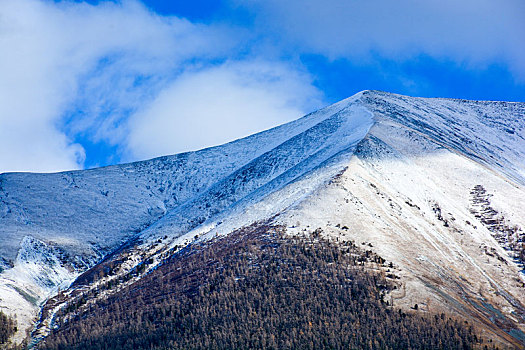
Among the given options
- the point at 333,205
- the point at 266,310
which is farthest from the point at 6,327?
the point at 333,205

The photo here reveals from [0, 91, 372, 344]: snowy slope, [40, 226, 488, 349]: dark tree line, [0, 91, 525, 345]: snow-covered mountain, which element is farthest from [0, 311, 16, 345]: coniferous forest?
[40, 226, 488, 349]: dark tree line

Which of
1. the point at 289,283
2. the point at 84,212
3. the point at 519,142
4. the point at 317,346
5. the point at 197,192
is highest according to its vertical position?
the point at 519,142

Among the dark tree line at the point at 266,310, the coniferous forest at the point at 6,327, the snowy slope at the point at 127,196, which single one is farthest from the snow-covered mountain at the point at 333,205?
the dark tree line at the point at 266,310

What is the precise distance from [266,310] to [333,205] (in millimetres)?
17702

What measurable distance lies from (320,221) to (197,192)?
51.4 meters

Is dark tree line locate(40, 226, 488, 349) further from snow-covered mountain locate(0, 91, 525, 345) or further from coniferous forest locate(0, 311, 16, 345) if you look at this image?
coniferous forest locate(0, 311, 16, 345)

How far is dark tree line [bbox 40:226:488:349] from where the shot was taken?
96.0ft

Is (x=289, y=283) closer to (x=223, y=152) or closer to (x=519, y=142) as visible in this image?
(x=223, y=152)

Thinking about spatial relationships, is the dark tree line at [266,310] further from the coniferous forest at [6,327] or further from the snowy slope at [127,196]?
the snowy slope at [127,196]

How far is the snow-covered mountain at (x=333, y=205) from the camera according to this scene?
41031mm

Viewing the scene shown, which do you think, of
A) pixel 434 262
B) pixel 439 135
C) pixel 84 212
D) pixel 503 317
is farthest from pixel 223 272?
pixel 439 135

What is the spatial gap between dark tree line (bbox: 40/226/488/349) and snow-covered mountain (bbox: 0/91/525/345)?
116 inches

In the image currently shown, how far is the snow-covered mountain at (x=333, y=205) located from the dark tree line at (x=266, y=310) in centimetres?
295

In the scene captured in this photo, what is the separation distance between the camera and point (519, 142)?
385 ft
